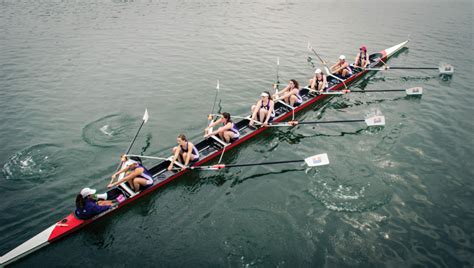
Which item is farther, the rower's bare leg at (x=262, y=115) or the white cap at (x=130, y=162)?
the rower's bare leg at (x=262, y=115)

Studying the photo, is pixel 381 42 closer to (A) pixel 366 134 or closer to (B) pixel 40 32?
(A) pixel 366 134

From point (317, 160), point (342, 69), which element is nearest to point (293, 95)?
point (317, 160)

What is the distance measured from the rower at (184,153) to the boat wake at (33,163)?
5303 mm

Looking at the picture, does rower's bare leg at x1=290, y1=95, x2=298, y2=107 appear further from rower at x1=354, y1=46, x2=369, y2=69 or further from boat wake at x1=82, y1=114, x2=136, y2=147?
boat wake at x1=82, y1=114, x2=136, y2=147

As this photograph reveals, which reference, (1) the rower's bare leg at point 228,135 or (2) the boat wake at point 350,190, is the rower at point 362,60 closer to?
(2) the boat wake at point 350,190

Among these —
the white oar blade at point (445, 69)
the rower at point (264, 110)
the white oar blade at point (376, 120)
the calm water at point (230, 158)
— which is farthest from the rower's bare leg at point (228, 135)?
the white oar blade at point (445, 69)

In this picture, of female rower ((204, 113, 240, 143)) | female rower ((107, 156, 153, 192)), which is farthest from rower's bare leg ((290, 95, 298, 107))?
female rower ((107, 156, 153, 192))

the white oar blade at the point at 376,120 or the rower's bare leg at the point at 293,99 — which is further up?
the rower's bare leg at the point at 293,99

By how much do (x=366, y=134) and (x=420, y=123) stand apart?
402 centimetres

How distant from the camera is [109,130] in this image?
50.7 feet

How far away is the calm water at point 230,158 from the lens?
9695 millimetres

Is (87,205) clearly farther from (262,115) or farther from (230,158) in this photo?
(262,115)

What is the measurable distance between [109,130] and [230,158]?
690 centimetres

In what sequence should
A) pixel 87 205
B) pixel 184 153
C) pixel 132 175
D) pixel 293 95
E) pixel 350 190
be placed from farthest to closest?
pixel 293 95, pixel 184 153, pixel 350 190, pixel 132 175, pixel 87 205
